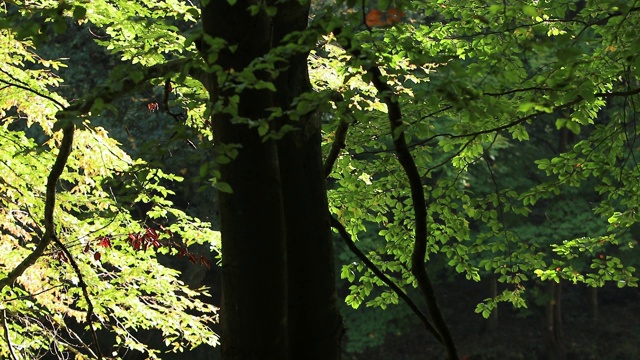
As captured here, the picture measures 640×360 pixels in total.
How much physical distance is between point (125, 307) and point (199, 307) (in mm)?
792

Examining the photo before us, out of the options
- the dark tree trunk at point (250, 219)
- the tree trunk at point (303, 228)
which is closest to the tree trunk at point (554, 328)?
the tree trunk at point (303, 228)

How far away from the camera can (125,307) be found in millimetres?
7828

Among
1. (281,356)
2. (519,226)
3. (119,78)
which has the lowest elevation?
(281,356)

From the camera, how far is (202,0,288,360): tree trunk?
304cm

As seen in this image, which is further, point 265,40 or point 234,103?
point 265,40

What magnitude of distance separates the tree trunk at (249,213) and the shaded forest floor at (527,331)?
54.3ft

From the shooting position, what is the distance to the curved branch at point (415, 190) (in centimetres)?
310

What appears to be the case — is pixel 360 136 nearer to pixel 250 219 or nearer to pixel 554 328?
pixel 250 219

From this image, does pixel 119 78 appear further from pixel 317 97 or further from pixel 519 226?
pixel 519 226

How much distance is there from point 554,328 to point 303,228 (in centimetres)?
1730

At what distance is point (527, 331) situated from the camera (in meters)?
20.8

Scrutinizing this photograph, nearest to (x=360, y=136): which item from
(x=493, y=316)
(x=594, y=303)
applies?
(x=493, y=316)

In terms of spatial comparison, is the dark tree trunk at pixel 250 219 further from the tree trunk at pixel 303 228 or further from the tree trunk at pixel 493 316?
the tree trunk at pixel 493 316

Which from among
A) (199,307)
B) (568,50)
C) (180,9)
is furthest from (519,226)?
(568,50)
